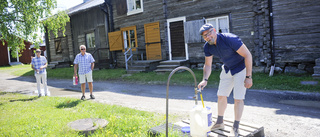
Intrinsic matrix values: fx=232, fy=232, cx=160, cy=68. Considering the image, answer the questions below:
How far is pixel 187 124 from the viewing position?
→ 4152 mm

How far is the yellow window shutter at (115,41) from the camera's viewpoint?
54.5 ft

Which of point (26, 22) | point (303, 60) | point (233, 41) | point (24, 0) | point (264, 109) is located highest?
point (24, 0)

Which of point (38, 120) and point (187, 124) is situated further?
point (38, 120)

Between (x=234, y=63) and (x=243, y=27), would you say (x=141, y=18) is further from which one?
(x=234, y=63)

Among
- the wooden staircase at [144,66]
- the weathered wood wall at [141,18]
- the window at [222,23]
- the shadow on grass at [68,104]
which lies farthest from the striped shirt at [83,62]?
the weathered wood wall at [141,18]

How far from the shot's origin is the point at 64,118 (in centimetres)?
520

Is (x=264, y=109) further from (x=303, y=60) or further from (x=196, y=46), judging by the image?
(x=196, y=46)

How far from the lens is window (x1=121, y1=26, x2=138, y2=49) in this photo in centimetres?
1596

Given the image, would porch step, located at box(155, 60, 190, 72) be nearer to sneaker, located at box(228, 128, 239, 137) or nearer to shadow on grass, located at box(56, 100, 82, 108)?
shadow on grass, located at box(56, 100, 82, 108)

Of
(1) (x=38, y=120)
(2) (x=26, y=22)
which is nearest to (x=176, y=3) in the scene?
(2) (x=26, y=22)

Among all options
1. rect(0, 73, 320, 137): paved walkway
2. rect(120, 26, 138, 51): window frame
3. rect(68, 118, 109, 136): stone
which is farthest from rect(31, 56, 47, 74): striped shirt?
rect(120, 26, 138, 51): window frame

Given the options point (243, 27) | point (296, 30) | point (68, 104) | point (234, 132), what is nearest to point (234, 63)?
point (234, 132)

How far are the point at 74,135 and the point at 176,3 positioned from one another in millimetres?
10800

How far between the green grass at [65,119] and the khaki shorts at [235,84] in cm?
105
